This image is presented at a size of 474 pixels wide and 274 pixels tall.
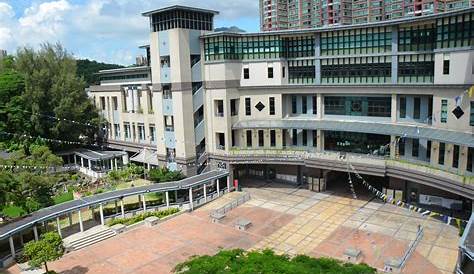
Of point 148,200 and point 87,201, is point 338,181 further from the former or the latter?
point 87,201

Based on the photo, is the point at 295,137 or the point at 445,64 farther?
the point at 295,137

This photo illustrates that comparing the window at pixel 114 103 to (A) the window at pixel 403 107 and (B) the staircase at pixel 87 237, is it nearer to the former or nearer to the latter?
(B) the staircase at pixel 87 237

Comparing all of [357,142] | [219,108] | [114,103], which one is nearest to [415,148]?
[357,142]

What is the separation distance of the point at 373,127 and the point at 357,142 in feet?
9.24

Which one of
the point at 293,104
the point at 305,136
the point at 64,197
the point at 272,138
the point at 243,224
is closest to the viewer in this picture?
the point at 243,224

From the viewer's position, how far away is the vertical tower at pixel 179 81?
3947 centimetres

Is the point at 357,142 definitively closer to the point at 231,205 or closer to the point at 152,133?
the point at 231,205

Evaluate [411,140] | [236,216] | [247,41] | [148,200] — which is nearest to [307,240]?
[236,216]

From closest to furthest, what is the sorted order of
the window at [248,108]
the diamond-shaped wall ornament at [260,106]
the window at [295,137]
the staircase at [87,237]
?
1. the staircase at [87,237]
2. the window at [295,137]
3. the diamond-shaped wall ornament at [260,106]
4. the window at [248,108]

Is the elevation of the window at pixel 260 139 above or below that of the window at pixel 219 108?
below

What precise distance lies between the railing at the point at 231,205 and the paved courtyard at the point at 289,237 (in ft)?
1.79

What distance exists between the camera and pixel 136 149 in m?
49.6

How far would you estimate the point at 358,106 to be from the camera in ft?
127

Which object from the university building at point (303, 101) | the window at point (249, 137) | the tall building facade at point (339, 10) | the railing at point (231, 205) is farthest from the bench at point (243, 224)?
the tall building facade at point (339, 10)
